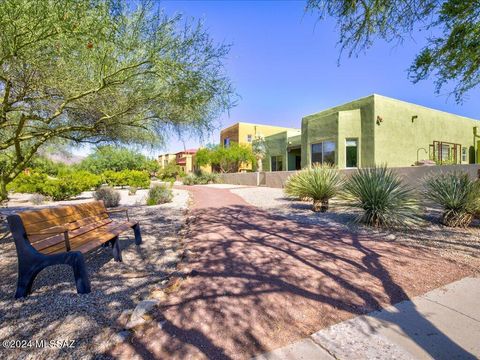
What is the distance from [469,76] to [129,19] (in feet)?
26.4

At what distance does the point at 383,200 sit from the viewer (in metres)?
6.61

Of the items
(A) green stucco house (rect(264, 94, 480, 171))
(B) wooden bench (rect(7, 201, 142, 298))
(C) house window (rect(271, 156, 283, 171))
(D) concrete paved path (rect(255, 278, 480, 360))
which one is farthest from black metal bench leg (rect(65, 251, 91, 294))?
(C) house window (rect(271, 156, 283, 171))

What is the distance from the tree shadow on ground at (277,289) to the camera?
2.28m

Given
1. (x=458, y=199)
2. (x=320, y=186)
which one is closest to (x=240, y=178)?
(x=320, y=186)

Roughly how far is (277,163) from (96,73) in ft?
76.4

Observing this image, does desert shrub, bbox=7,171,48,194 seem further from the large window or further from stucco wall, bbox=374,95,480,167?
stucco wall, bbox=374,95,480,167

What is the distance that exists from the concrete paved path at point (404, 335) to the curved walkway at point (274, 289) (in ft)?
0.33

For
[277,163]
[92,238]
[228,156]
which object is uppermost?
[228,156]

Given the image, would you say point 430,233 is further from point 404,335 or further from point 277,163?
point 277,163

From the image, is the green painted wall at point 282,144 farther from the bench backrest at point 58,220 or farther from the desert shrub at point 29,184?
the bench backrest at point 58,220

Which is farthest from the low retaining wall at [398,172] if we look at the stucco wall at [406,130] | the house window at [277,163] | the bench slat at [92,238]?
the bench slat at [92,238]

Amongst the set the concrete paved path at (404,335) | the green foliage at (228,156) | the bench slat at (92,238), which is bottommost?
the concrete paved path at (404,335)

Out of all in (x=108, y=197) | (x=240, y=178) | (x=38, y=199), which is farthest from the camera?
(x=240, y=178)

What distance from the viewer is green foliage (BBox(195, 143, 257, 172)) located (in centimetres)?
3189
